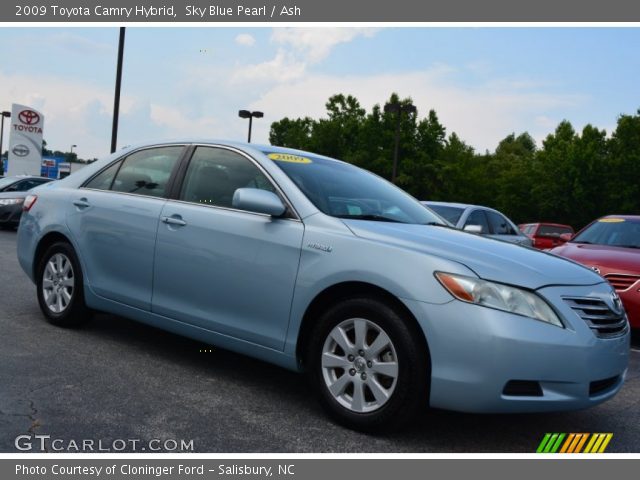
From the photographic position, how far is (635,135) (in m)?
50.2

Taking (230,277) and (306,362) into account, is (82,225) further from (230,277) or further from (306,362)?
(306,362)

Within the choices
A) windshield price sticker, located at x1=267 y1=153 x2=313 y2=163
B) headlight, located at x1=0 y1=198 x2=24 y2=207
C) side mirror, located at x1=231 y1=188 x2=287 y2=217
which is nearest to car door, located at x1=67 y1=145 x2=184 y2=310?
windshield price sticker, located at x1=267 y1=153 x2=313 y2=163

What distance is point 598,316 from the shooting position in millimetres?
3598

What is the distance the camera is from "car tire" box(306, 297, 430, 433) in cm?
343

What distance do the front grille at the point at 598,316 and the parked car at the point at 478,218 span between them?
6667 millimetres

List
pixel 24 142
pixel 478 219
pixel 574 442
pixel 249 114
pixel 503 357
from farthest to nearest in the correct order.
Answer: pixel 24 142, pixel 249 114, pixel 478 219, pixel 574 442, pixel 503 357

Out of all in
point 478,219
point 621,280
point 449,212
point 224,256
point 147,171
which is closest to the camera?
point 224,256

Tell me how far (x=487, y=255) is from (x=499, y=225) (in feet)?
31.1

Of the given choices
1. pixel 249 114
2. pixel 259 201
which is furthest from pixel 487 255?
pixel 249 114

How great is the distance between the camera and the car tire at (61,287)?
5.45m

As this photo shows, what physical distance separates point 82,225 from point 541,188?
177 feet

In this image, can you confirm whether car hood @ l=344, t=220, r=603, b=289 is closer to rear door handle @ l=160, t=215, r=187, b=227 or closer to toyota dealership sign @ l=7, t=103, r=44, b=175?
rear door handle @ l=160, t=215, r=187, b=227

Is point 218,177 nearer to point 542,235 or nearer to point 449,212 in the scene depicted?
point 449,212

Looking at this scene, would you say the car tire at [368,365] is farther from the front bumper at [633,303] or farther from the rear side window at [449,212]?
the rear side window at [449,212]
